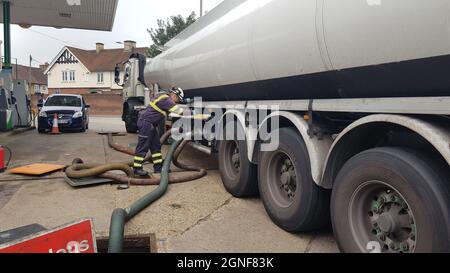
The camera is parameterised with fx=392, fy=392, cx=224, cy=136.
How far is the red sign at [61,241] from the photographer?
238 centimetres

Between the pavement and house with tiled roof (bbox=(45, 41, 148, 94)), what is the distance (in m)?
50.4

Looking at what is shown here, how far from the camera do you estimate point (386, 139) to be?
3027 millimetres

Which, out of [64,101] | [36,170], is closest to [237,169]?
[36,170]

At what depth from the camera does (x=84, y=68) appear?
183ft

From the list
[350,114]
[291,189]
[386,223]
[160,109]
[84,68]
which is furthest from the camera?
[84,68]

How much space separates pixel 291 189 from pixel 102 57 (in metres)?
57.2

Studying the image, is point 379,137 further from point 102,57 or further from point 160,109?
point 102,57

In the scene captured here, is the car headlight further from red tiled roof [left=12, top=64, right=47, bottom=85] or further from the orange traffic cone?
red tiled roof [left=12, top=64, right=47, bottom=85]

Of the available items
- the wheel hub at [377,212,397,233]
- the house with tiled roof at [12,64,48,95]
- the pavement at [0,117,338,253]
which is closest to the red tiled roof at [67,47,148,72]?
the house with tiled roof at [12,64,48,95]

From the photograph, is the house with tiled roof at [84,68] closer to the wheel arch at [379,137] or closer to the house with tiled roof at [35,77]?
the house with tiled roof at [35,77]
